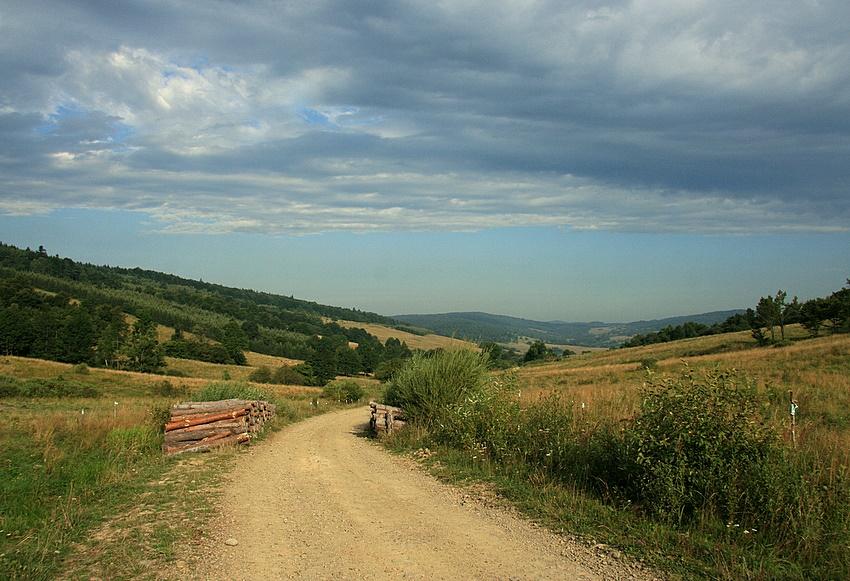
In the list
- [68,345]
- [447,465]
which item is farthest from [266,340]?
[447,465]

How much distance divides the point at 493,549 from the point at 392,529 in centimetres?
127

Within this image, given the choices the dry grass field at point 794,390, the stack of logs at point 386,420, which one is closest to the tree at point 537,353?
the dry grass field at point 794,390

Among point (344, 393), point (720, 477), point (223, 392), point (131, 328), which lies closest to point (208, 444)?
point (223, 392)

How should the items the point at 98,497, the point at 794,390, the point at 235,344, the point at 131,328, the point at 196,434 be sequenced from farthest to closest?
1. the point at 235,344
2. the point at 131,328
3. the point at 794,390
4. the point at 196,434
5. the point at 98,497

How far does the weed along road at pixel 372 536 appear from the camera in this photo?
4.78 meters

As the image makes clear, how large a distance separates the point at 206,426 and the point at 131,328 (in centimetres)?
9357

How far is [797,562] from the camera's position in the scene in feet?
15.6

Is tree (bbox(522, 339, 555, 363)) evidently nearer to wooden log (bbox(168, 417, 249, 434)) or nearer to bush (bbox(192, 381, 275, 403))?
bush (bbox(192, 381, 275, 403))

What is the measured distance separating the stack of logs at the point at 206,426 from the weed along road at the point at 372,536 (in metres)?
2.46

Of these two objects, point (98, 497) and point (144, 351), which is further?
point (144, 351)

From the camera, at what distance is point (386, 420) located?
45.0ft

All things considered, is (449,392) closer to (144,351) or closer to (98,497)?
(98,497)

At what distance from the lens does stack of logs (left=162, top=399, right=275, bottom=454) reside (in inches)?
440

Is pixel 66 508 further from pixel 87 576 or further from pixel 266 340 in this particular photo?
pixel 266 340
